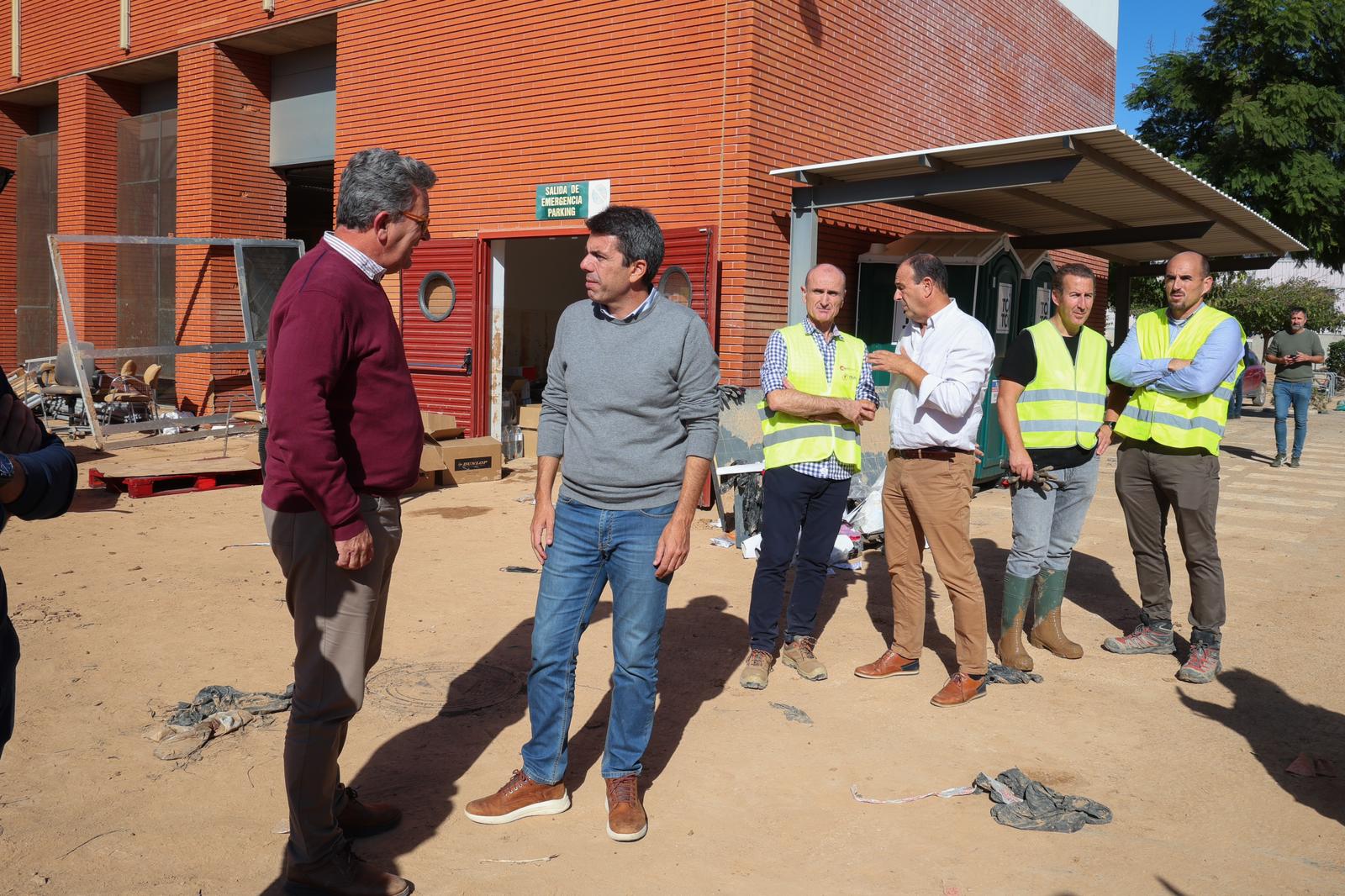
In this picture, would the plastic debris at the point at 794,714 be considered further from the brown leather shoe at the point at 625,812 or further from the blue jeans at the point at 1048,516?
the blue jeans at the point at 1048,516

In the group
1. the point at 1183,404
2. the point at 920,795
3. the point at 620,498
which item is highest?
the point at 1183,404

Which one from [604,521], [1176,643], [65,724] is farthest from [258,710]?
[1176,643]

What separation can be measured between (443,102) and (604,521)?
934cm

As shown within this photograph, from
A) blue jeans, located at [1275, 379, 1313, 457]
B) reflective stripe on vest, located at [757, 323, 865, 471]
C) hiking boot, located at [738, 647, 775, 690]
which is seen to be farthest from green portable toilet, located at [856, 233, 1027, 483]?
hiking boot, located at [738, 647, 775, 690]

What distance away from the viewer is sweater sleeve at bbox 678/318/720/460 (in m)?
3.37

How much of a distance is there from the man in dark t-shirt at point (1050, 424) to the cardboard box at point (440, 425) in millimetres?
6528

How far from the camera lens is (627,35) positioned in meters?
10.0

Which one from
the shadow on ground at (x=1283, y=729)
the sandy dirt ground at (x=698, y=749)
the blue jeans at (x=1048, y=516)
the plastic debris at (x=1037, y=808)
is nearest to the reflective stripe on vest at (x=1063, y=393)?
the blue jeans at (x=1048, y=516)

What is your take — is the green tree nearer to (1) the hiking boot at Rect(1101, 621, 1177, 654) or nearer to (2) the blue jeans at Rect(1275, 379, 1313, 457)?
(2) the blue jeans at Rect(1275, 379, 1313, 457)

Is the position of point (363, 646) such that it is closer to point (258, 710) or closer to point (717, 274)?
point (258, 710)

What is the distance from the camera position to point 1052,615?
5.36 metres

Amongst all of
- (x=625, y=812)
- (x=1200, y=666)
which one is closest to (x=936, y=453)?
(x=1200, y=666)

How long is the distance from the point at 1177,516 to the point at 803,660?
2.04 m

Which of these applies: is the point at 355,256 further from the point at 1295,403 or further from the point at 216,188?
the point at 1295,403
